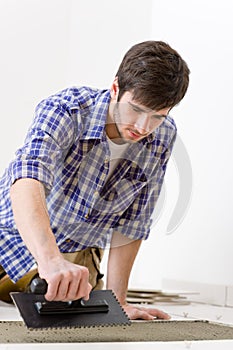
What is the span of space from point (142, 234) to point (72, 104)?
445mm

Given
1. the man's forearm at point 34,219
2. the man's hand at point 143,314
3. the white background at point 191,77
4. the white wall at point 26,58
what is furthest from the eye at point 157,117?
the white wall at point 26,58

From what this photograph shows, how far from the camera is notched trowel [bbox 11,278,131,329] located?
93cm

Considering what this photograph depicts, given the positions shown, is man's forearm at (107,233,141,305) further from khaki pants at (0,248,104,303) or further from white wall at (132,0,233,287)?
white wall at (132,0,233,287)

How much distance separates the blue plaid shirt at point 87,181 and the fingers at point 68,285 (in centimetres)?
41

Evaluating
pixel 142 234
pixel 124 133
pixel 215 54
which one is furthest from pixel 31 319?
pixel 215 54

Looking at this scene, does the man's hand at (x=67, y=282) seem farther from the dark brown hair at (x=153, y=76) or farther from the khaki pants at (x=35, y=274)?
the khaki pants at (x=35, y=274)

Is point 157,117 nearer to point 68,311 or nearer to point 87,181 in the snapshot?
point 87,181

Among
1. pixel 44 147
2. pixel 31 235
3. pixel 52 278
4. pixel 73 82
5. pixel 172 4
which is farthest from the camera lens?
pixel 73 82

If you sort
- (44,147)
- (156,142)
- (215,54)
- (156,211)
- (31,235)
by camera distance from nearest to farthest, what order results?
(31,235), (44,147), (156,142), (156,211), (215,54)

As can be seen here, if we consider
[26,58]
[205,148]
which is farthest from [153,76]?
[26,58]

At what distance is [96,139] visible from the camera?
1.36 metres

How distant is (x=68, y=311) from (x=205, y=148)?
4.12ft

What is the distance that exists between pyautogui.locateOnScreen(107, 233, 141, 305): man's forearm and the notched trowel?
0.51 metres

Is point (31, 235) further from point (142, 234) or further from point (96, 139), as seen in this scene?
point (142, 234)
